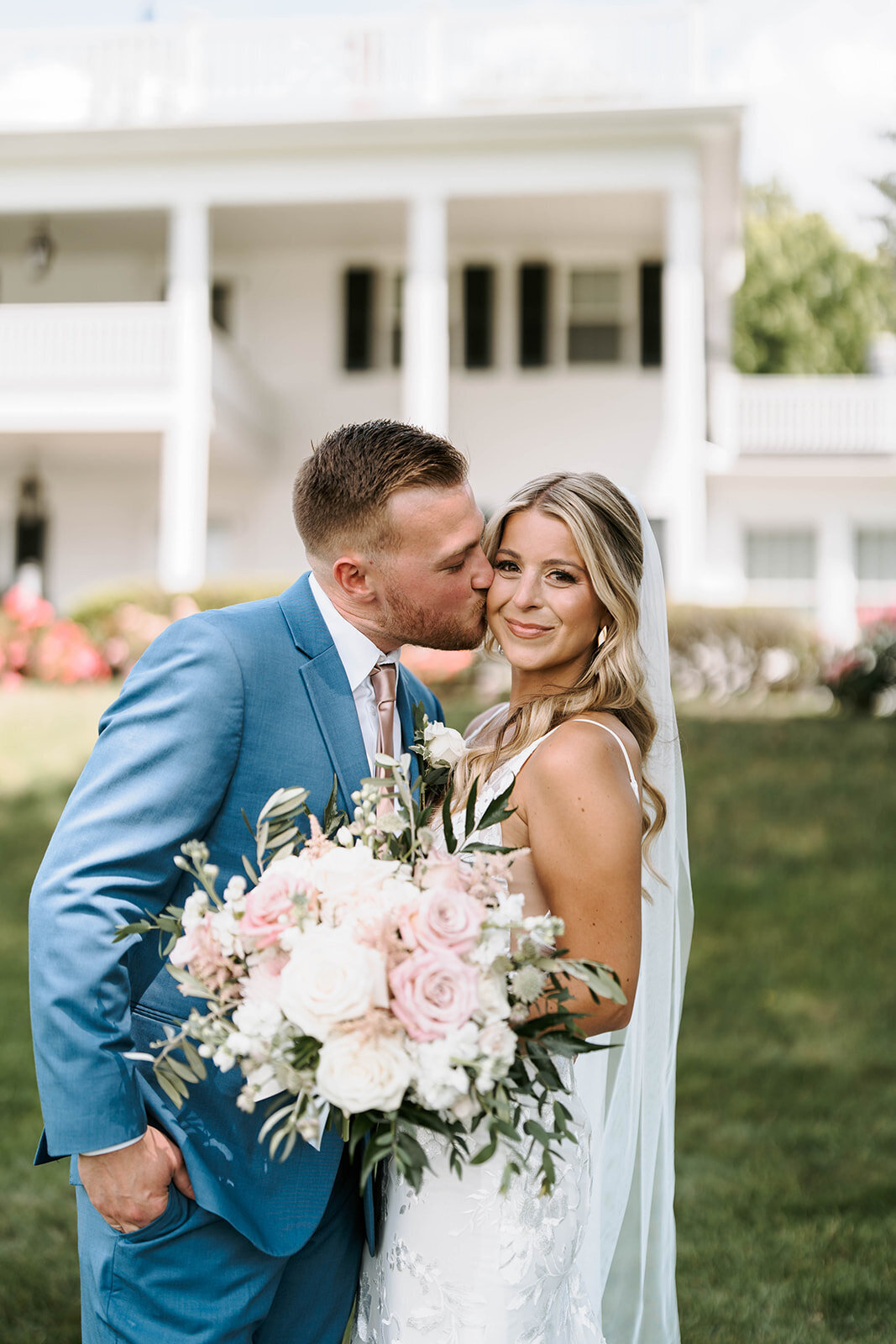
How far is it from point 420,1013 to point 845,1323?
12.0 ft

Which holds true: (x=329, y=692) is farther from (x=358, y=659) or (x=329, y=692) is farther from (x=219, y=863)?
(x=219, y=863)

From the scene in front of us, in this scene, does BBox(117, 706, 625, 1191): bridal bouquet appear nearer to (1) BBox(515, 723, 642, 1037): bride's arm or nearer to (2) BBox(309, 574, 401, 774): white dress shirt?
(1) BBox(515, 723, 642, 1037): bride's arm

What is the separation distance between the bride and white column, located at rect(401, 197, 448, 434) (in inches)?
480

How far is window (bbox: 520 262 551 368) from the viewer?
17.4 meters

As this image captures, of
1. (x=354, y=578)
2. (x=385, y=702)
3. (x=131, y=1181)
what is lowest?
(x=131, y=1181)

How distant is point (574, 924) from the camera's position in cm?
246

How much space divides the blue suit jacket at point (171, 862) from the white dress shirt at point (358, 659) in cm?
8

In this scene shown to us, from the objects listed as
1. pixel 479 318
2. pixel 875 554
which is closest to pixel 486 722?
pixel 479 318

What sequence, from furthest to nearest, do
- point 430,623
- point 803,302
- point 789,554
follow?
1. point 803,302
2. point 789,554
3. point 430,623

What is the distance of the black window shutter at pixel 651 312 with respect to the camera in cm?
1747

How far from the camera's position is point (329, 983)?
73.9 inches

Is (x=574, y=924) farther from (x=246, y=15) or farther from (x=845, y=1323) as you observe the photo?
(x=246, y=15)

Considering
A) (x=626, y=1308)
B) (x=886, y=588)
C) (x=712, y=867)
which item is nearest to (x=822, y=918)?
(x=712, y=867)

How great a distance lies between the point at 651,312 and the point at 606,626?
51.0ft
